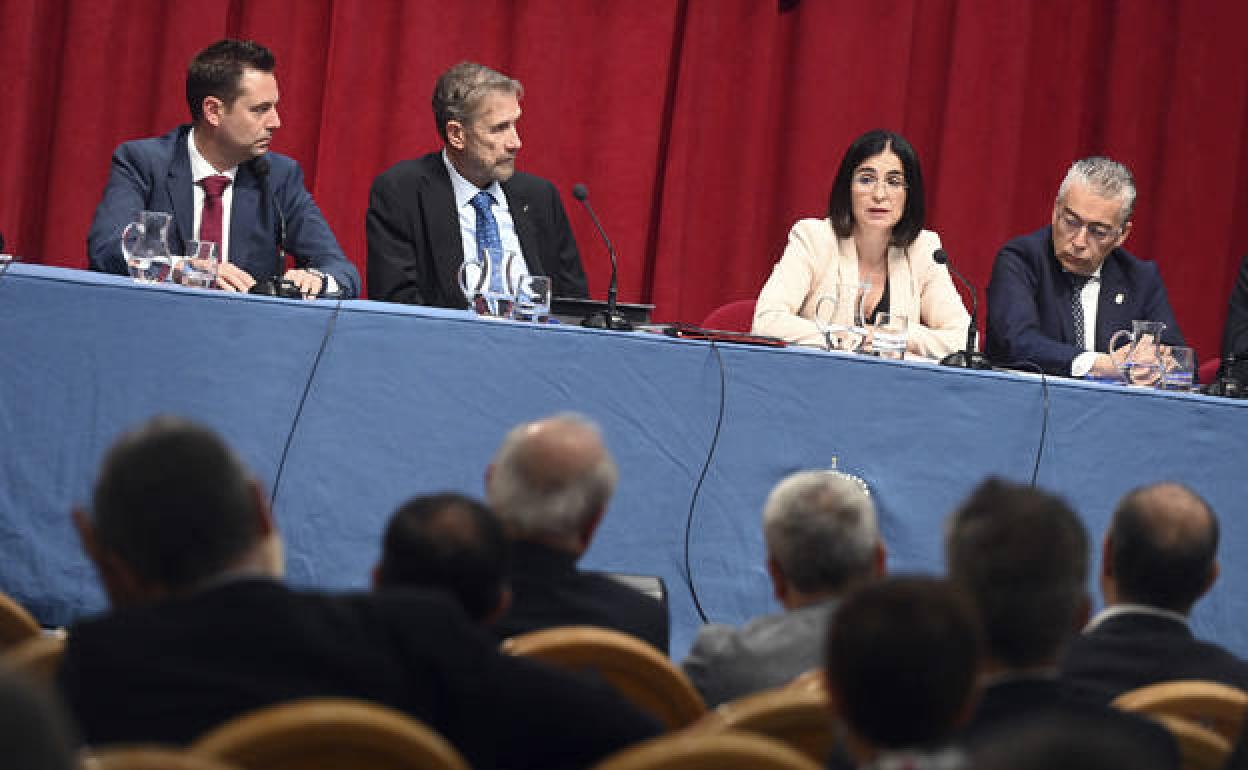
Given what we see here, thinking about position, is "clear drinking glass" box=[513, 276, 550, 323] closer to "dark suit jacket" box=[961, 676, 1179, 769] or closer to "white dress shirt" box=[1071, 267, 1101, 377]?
"white dress shirt" box=[1071, 267, 1101, 377]

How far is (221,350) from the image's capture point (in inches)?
115

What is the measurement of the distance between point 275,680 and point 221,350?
173 cm

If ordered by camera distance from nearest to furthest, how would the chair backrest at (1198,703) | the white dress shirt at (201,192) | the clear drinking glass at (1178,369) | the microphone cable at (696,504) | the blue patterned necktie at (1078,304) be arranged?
1. the chair backrest at (1198,703)
2. the microphone cable at (696,504)
3. the clear drinking glass at (1178,369)
4. the white dress shirt at (201,192)
5. the blue patterned necktie at (1078,304)

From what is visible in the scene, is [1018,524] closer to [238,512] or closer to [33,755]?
[238,512]

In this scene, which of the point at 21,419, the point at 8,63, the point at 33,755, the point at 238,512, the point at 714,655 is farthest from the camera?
the point at 8,63

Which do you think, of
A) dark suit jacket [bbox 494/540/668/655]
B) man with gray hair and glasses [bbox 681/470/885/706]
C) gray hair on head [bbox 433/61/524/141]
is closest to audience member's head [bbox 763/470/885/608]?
man with gray hair and glasses [bbox 681/470/885/706]

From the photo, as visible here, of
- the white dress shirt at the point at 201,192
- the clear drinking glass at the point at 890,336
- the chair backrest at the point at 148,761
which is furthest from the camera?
the white dress shirt at the point at 201,192

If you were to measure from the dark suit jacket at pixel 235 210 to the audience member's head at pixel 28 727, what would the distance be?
2878 mm

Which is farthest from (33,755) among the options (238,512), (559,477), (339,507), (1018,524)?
(339,507)

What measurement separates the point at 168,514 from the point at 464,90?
2.99 meters

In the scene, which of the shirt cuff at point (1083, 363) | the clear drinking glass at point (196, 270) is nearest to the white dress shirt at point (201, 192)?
the clear drinking glass at point (196, 270)

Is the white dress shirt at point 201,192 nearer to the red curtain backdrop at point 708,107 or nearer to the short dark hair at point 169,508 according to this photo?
the red curtain backdrop at point 708,107

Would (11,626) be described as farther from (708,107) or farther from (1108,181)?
(708,107)

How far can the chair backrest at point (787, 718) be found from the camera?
145 centimetres
